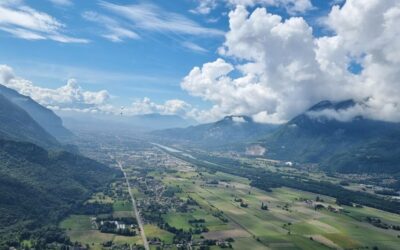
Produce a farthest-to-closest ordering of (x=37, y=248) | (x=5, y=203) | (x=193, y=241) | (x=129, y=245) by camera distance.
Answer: (x=5, y=203)
(x=193, y=241)
(x=129, y=245)
(x=37, y=248)

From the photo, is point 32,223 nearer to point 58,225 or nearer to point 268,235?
point 58,225

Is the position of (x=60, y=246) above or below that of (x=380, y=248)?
below

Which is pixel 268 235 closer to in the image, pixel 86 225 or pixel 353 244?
pixel 353 244

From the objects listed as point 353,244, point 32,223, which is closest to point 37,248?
point 32,223

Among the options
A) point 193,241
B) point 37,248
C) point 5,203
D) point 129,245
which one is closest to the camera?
point 37,248

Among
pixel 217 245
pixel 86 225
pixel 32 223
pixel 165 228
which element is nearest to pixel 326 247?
pixel 217 245

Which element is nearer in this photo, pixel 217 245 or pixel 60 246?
pixel 60 246

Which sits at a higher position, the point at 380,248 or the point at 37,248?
the point at 380,248

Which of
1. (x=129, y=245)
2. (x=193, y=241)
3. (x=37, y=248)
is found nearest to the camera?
(x=37, y=248)

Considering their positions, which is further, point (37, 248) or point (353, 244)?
point (353, 244)
